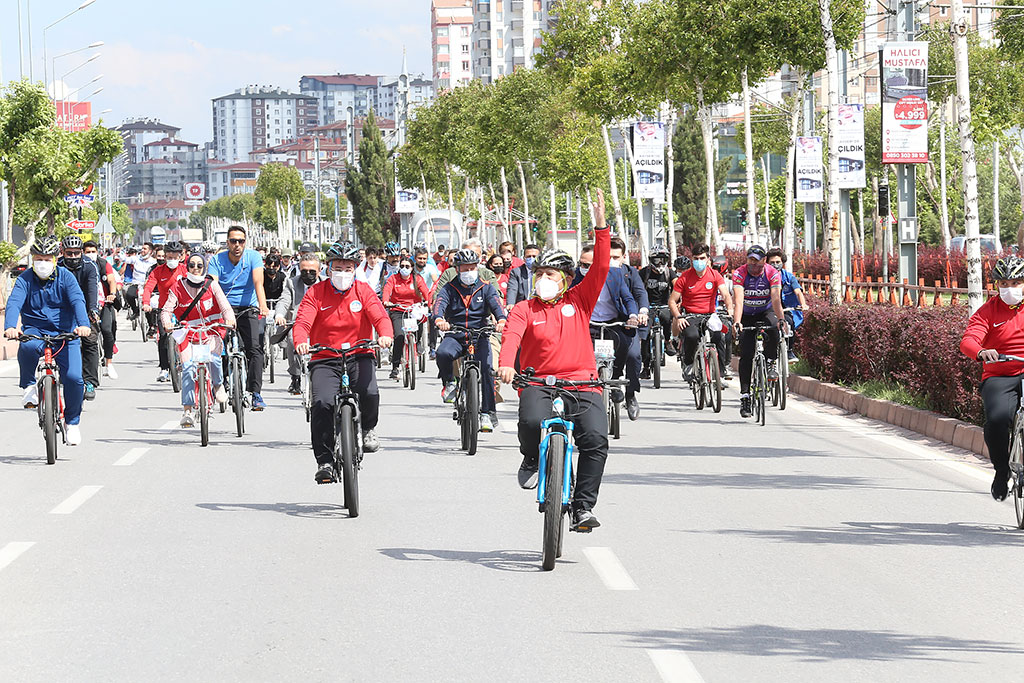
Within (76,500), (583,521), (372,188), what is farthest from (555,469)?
(372,188)

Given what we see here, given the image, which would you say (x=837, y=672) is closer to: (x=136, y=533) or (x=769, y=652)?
(x=769, y=652)

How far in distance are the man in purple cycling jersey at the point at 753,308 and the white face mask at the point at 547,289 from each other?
9.23m

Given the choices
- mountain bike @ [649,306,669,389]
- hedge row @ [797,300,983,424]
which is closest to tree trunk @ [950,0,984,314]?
hedge row @ [797,300,983,424]

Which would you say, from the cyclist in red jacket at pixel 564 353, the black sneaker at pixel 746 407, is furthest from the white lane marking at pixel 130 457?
the black sneaker at pixel 746 407

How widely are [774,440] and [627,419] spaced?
256cm

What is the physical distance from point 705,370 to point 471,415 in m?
4.99

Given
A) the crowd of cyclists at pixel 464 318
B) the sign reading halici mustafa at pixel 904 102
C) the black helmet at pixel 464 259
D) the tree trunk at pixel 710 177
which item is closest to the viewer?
the crowd of cyclists at pixel 464 318

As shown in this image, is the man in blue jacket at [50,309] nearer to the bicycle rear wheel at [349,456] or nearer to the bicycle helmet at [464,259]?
the bicycle helmet at [464,259]

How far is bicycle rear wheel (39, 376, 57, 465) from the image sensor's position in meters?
13.8

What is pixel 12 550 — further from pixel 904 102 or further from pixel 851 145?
pixel 851 145

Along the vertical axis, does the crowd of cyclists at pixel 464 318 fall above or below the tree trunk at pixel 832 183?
below

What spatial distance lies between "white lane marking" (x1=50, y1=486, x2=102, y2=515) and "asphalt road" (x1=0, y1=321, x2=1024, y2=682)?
29 millimetres

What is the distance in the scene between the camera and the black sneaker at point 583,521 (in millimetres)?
9023

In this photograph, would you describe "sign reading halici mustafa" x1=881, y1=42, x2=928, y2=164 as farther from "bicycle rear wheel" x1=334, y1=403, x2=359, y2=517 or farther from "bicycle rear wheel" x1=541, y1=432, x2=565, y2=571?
"bicycle rear wheel" x1=541, y1=432, x2=565, y2=571
